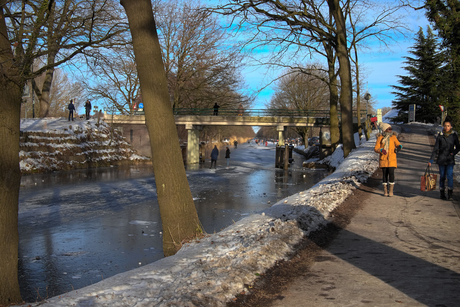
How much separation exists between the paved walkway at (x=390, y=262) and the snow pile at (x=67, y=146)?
74.0ft

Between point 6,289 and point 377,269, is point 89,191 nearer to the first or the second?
point 6,289

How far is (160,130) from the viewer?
649 centimetres

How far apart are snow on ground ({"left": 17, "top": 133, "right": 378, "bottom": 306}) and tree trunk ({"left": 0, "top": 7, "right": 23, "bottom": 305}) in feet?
6.20

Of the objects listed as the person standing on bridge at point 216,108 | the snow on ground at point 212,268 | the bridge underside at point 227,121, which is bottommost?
the snow on ground at point 212,268

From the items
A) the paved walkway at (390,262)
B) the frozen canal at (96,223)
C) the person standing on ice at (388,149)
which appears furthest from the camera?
the person standing on ice at (388,149)

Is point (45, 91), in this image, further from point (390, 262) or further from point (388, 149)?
point (390, 262)

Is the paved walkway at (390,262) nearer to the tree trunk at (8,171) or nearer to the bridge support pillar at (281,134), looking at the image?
the tree trunk at (8,171)

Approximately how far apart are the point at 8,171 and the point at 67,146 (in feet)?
85.3

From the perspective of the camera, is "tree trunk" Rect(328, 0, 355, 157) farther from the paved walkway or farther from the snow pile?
the snow pile

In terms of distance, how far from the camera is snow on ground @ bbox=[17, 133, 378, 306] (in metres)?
3.72

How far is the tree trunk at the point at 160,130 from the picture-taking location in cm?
644

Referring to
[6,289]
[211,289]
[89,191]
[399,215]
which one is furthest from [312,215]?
[89,191]

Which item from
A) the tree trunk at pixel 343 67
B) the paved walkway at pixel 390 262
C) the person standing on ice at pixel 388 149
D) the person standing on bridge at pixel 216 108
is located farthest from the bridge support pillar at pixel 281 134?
the paved walkway at pixel 390 262

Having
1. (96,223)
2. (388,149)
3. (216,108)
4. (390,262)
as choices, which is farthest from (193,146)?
(390,262)
